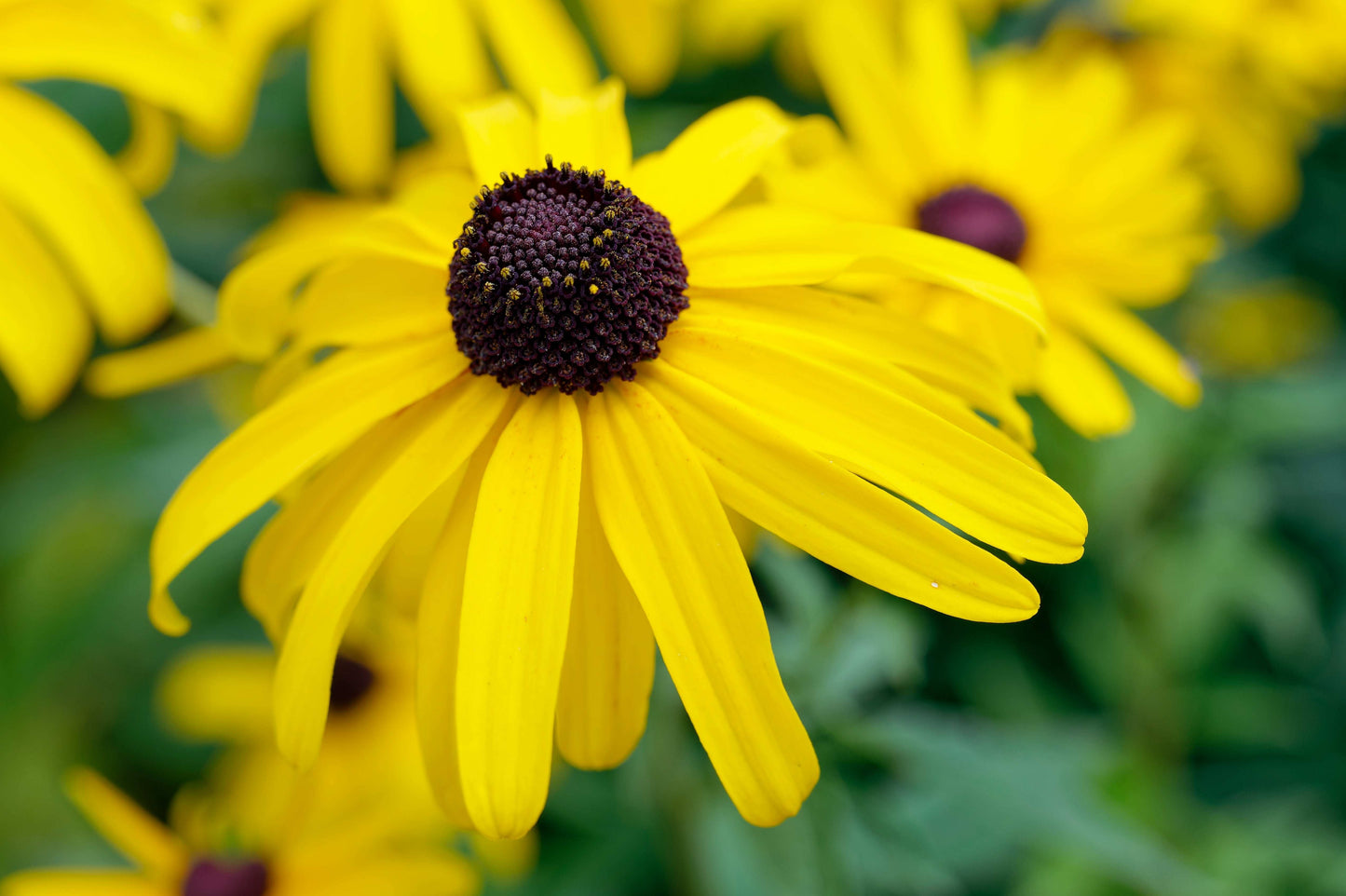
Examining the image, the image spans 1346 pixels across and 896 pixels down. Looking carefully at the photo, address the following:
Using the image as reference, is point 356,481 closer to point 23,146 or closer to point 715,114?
point 715,114

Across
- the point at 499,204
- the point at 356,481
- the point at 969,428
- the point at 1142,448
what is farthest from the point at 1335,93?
the point at 356,481

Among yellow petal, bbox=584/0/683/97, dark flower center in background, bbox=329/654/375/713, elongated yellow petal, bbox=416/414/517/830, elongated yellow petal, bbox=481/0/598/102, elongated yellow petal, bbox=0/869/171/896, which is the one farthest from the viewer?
dark flower center in background, bbox=329/654/375/713

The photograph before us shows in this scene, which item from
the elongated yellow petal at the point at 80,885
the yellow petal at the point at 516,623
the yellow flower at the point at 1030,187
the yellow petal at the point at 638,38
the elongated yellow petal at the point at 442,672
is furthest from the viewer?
the yellow petal at the point at 638,38

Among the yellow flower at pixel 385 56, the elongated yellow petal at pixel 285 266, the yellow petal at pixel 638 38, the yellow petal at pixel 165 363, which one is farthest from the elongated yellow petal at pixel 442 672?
the yellow petal at pixel 638 38

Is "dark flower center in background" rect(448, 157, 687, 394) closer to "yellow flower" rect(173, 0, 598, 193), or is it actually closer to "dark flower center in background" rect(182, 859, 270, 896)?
"yellow flower" rect(173, 0, 598, 193)

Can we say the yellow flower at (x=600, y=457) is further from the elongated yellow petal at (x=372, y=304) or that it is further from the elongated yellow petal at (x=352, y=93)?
the elongated yellow petal at (x=352, y=93)

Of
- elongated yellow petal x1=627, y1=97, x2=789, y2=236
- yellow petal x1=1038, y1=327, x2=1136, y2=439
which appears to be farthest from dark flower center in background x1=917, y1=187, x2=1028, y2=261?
elongated yellow petal x1=627, y1=97, x2=789, y2=236

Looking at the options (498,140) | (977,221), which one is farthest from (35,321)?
(977,221)
